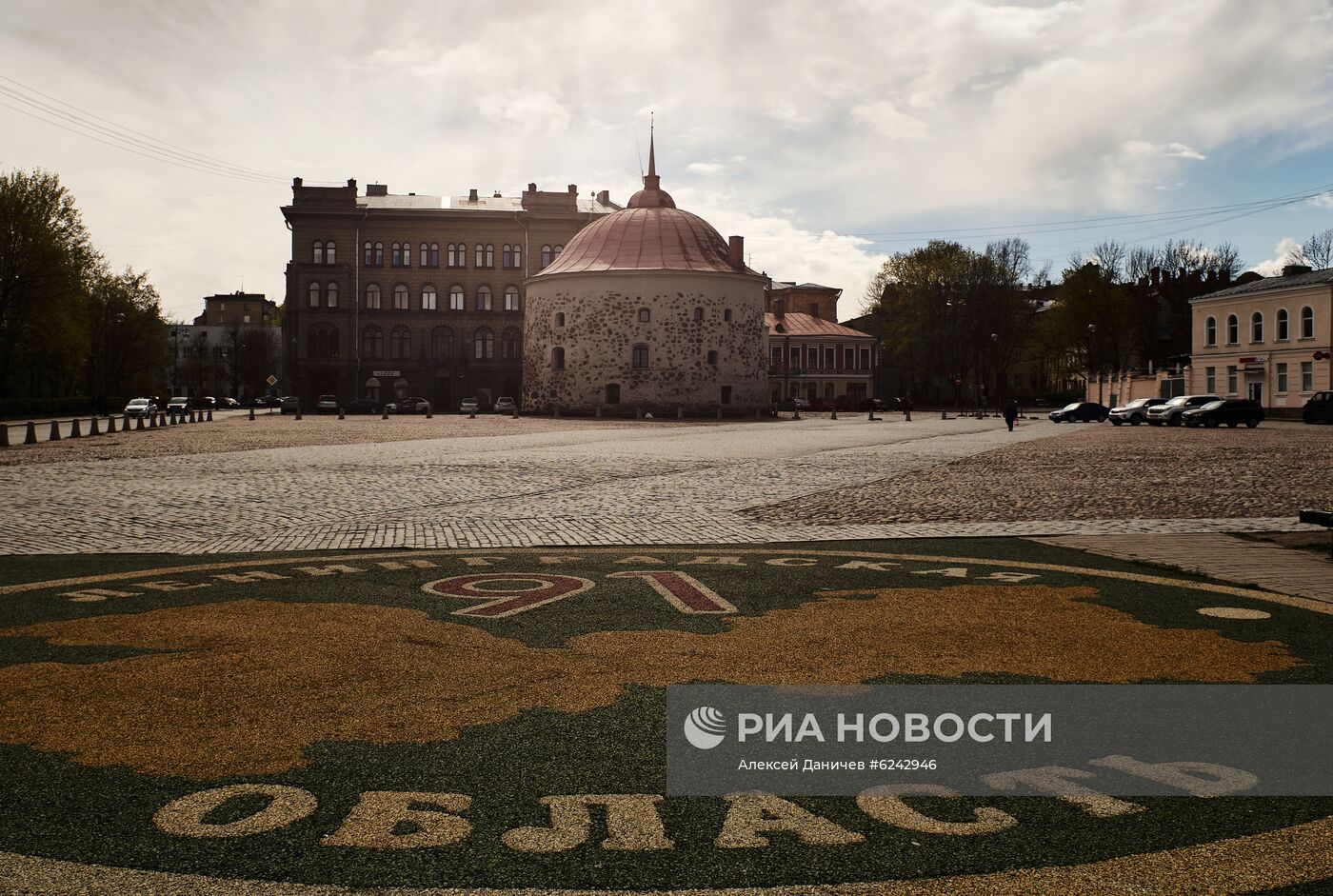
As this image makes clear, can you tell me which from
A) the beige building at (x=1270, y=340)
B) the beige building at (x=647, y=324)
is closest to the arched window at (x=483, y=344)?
the beige building at (x=647, y=324)

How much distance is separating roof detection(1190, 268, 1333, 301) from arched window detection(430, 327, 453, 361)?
5434cm

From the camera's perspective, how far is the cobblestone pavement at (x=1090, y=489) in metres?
13.4

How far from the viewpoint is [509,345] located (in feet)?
293

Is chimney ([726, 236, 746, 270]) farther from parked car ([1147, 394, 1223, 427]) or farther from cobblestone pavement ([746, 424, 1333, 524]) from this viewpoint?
cobblestone pavement ([746, 424, 1333, 524])

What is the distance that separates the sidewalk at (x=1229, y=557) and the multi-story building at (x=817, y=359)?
93.4 m

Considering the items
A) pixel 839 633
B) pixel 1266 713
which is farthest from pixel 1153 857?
pixel 839 633

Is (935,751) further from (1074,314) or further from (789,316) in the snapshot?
(789,316)

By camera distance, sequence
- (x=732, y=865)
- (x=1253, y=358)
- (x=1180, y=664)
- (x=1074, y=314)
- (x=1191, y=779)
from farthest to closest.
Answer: (x=1074, y=314), (x=1253, y=358), (x=1180, y=664), (x=1191, y=779), (x=732, y=865)

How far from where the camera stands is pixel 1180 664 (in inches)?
222

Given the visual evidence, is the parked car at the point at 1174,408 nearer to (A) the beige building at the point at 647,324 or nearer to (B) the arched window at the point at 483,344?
(A) the beige building at the point at 647,324

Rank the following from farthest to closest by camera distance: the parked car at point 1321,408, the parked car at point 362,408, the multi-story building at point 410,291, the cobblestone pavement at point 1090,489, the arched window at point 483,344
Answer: the arched window at point 483,344 < the multi-story building at point 410,291 < the parked car at point 362,408 < the parked car at point 1321,408 < the cobblestone pavement at point 1090,489

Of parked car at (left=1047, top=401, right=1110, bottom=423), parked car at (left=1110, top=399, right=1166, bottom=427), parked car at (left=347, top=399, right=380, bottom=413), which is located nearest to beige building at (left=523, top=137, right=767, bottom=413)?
parked car at (left=347, top=399, right=380, bottom=413)

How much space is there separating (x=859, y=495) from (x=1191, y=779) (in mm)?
11878

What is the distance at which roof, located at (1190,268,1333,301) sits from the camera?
190 ft
